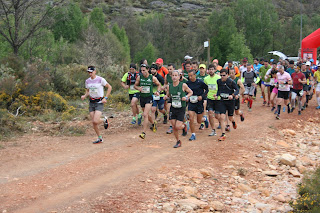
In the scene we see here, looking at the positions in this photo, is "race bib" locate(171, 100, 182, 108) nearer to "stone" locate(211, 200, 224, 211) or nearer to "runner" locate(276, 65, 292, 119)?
"stone" locate(211, 200, 224, 211)

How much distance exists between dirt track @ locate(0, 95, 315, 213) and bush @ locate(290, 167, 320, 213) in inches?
74.9

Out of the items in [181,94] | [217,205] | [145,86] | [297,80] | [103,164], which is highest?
[145,86]

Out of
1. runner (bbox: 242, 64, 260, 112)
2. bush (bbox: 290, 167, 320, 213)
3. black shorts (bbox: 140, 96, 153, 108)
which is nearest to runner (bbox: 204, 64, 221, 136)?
black shorts (bbox: 140, 96, 153, 108)

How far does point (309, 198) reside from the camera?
656 cm

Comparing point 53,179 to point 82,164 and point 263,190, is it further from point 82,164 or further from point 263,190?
point 263,190

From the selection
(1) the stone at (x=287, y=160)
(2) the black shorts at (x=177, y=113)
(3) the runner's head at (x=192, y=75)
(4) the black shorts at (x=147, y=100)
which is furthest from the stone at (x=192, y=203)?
(4) the black shorts at (x=147, y=100)

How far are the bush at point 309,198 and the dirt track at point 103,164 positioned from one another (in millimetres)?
1903

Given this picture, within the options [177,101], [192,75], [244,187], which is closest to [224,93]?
[192,75]

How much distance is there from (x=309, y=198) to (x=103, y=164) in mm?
4336

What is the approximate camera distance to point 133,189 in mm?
6809

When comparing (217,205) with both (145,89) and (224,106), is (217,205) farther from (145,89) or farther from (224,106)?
(145,89)

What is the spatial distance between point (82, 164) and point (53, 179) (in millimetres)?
1088

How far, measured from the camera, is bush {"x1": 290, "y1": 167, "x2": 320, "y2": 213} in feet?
21.1

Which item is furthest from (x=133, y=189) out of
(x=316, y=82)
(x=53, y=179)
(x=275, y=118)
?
(x=316, y=82)
